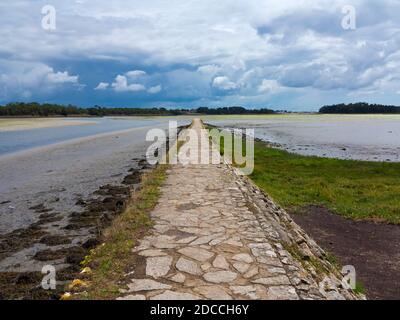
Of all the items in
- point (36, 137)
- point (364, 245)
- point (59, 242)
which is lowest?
point (364, 245)

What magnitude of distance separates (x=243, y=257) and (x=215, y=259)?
16.7 inches

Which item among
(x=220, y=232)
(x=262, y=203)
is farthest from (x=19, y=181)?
(x=220, y=232)

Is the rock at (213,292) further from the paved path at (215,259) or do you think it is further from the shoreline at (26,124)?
the shoreline at (26,124)

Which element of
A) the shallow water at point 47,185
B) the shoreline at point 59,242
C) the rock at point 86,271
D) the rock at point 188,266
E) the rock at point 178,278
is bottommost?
the shallow water at point 47,185

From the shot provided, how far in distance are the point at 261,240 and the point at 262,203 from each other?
347cm

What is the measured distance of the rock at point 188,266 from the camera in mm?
5453

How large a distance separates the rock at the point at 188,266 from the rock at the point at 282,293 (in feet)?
3.40

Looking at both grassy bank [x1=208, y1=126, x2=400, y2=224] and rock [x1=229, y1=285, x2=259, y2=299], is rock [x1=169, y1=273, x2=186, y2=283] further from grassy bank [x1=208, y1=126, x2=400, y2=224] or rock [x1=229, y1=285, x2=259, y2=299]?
grassy bank [x1=208, y1=126, x2=400, y2=224]

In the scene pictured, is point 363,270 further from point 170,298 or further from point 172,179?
point 172,179

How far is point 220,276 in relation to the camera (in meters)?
5.30

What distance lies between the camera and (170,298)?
4652 mm

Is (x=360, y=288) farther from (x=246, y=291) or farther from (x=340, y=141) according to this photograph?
(x=340, y=141)

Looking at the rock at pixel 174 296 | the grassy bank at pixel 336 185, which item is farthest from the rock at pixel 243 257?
the grassy bank at pixel 336 185

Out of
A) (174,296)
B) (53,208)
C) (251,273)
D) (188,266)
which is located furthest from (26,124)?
(174,296)
